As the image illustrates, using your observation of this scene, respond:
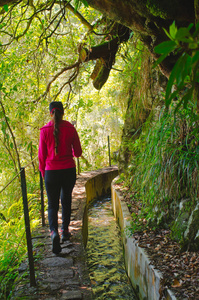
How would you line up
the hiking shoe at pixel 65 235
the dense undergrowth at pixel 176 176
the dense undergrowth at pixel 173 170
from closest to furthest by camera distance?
the dense undergrowth at pixel 176 176, the dense undergrowth at pixel 173 170, the hiking shoe at pixel 65 235

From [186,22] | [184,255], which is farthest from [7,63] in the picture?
[184,255]

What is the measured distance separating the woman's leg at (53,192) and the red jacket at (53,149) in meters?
Answer: 0.09

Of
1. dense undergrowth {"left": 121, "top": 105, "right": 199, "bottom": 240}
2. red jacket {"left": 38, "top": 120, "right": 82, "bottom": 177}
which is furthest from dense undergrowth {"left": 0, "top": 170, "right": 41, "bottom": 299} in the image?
dense undergrowth {"left": 121, "top": 105, "right": 199, "bottom": 240}

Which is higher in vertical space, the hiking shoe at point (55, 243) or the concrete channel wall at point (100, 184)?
the hiking shoe at point (55, 243)

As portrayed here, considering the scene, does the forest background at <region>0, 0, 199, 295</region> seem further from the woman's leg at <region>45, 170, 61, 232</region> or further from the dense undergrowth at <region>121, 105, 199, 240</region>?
the woman's leg at <region>45, 170, 61, 232</region>

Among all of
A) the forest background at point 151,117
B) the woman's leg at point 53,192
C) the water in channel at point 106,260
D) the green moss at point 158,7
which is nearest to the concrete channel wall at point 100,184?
the water in channel at point 106,260

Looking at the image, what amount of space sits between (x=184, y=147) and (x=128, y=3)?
5.65ft

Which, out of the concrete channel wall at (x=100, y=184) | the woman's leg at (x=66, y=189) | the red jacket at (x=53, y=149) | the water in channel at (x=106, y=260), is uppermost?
the red jacket at (x=53, y=149)

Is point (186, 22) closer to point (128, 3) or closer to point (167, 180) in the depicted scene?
point (128, 3)

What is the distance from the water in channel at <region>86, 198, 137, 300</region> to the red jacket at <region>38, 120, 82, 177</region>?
5.36 ft

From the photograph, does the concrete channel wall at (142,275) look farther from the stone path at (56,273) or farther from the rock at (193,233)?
the stone path at (56,273)

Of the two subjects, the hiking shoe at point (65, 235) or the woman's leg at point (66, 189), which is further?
the hiking shoe at point (65, 235)

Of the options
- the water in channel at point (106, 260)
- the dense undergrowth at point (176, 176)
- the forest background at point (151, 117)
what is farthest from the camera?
the water in channel at point (106, 260)

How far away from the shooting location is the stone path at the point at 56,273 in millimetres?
2613
